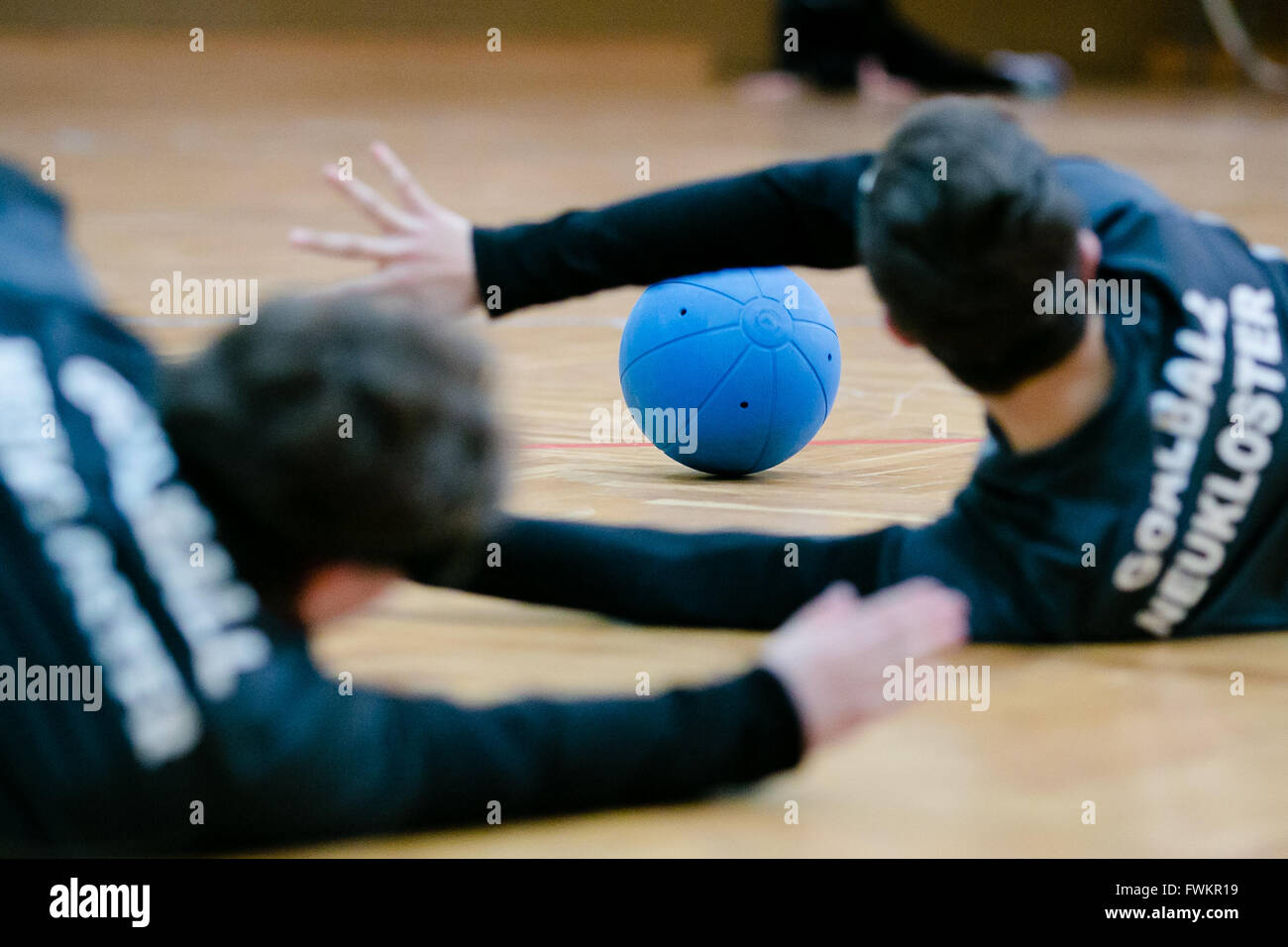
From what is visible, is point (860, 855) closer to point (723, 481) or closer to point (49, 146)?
point (723, 481)

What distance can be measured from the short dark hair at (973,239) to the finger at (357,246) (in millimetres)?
816

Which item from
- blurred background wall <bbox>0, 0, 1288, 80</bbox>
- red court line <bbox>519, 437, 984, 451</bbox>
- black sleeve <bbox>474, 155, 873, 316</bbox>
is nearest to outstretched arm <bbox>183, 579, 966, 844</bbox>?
black sleeve <bbox>474, 155, 873, 316</bbox>

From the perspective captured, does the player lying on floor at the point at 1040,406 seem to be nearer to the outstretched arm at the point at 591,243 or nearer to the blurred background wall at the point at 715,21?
the outstretched arm at the point at 591,243

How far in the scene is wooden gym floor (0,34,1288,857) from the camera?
5.49ft

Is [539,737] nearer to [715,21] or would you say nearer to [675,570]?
[675,570]

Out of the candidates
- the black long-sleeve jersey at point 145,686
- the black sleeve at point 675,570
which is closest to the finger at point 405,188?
the black sleeve at point 675,570

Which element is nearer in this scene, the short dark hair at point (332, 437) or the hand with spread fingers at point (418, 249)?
the short dark hair at point (332, 437)

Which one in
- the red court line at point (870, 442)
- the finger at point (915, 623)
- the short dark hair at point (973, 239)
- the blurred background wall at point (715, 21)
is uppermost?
the blurred background wall at point (715, 21)

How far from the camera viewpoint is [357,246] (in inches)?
98.4

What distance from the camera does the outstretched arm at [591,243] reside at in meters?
2.48

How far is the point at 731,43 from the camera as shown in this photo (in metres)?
A: 17.9

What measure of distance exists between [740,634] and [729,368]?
842mm

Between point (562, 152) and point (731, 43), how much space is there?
8.01 m
